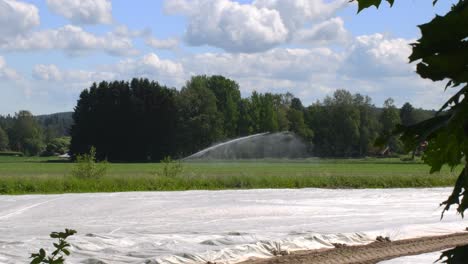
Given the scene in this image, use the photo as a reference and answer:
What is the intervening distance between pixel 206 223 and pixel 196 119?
62.5m

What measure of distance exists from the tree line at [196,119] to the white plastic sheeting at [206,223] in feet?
137

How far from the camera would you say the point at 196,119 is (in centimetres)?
7575

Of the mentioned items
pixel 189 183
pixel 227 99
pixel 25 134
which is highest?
pixel 227 99

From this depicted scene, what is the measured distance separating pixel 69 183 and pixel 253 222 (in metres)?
10.8

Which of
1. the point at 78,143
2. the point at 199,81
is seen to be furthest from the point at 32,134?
the point at 78,143

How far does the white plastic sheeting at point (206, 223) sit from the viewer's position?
10.0 meters

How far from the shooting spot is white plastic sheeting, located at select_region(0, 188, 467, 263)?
32.9ft

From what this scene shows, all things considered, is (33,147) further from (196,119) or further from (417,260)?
(417,260)

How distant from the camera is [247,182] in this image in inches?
957

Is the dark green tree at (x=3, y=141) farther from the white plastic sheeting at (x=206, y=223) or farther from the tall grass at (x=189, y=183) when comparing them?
the white plastic sheeting at (x=206, y=223)

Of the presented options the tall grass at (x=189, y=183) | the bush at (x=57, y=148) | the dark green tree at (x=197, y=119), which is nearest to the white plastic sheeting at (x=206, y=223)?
the tall grass at (x=189, y=183)

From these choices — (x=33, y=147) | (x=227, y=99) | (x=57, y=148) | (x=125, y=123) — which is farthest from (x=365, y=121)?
(x=33, y=147)

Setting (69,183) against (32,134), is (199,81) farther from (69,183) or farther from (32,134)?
(69,183)

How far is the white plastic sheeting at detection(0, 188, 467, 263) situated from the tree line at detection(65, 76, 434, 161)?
4178 centimetres
